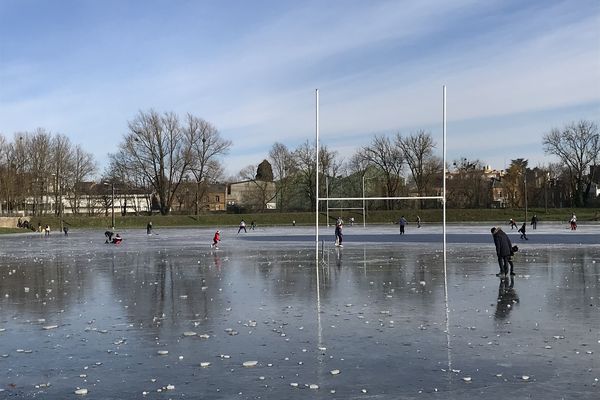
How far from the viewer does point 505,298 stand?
12.7 m

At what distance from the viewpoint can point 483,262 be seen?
2116 centimetres

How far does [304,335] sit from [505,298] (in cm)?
538

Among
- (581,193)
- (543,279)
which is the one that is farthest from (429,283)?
(581,193)

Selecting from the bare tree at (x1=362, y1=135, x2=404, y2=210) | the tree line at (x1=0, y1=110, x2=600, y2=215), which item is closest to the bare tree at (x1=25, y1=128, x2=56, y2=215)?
the tree line at (x1=0, y1=110, x2=600, y2=215)

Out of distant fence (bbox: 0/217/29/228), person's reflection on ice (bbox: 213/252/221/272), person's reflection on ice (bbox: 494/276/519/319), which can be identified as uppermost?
distant fence (bbox: 0/217/29/228)

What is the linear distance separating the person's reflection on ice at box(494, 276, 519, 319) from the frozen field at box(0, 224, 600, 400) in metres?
0.04

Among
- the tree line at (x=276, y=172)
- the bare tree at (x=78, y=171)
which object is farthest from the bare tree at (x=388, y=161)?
the bare tree at (x=78, y=171)

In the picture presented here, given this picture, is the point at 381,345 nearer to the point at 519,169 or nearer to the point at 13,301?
the point at 13,301

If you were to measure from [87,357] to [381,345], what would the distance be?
3.87 meters

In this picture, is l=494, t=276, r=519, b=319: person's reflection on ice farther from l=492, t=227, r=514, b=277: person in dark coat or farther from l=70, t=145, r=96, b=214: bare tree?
l=70, t=145, r=96, b=214: bare tree

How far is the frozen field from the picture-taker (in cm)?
662

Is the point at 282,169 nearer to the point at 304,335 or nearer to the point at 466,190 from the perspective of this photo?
the point at 466,190

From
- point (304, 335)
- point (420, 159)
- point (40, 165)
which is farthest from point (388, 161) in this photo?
point (304, 335)

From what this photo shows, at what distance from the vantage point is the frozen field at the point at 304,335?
6617 mm
